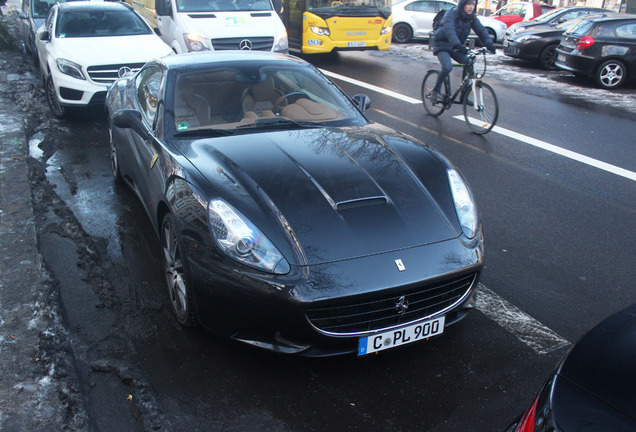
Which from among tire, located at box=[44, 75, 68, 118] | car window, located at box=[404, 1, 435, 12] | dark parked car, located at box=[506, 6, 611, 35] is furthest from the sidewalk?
car window, located at box=[404, 1, 435, 12]

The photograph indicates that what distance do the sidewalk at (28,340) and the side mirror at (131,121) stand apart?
1149 millimetres

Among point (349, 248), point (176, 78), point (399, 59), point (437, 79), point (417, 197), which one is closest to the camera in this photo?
point (349, 248)

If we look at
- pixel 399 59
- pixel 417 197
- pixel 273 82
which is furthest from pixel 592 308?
pixel 399 59

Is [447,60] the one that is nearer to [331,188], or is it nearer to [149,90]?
[149,90]

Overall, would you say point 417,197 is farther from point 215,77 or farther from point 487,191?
point 487,191

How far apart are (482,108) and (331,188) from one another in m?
5.59

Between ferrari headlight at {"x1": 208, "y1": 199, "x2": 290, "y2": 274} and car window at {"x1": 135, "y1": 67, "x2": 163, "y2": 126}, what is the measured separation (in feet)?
5.09

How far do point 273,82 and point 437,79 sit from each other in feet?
16.5

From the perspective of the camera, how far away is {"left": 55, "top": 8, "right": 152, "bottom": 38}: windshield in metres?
9.33

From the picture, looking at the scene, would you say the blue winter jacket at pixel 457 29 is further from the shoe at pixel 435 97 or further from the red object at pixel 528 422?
the red object at pixel 528 422

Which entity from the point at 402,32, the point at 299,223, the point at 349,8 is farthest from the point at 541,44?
the point at 299,223

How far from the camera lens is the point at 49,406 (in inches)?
114

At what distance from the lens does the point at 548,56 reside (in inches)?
594

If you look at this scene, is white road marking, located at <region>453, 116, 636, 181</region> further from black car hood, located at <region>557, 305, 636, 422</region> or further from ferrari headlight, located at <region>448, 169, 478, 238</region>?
black car hood, located at <region>557, 305, 636, 422</region>
